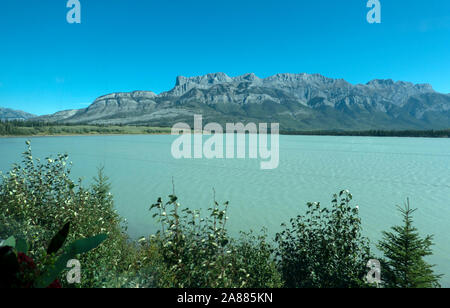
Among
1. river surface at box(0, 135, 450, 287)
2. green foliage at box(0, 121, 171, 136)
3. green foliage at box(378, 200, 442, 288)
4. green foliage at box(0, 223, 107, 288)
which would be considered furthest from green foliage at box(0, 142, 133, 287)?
green foliage at box(0, 121, 171, 136)

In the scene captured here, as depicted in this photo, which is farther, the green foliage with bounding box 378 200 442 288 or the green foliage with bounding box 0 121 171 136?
the green foliage with bounding box 0 121 171 136

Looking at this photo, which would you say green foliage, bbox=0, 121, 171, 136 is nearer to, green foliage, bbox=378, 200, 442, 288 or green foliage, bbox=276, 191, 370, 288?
green foliage, bbox=276, 191, 370, 288

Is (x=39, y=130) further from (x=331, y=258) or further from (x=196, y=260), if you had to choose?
(x=331, y=258)

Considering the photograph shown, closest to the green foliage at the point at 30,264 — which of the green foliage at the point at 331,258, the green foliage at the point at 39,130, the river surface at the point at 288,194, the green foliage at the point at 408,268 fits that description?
the green foliage at the point at 331,258

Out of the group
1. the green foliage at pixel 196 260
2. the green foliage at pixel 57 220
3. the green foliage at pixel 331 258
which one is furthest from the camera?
the green foliage at pixel 331 258

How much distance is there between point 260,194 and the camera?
65.1 ft

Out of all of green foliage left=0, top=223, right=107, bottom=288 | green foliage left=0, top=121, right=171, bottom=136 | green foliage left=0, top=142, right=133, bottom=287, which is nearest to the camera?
green foliage left=0, top=223, right=107, bottom=288

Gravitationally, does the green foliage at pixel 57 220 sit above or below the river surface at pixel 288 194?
above

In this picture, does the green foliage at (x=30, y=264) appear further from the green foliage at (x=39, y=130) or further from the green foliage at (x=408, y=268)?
the green foliage at (x=39, y=130)

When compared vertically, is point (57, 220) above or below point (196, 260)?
above

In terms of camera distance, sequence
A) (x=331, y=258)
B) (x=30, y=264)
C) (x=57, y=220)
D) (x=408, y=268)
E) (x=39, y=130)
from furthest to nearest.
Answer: (x=39, y=130) < (x=57, y=220) < (x=331, y=258) < (x=408, y=268) < (x=30, y=264)

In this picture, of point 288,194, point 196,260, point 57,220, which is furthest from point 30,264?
point 288,194
